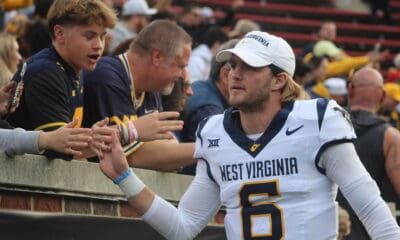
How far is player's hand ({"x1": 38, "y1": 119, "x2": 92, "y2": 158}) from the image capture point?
193 inches

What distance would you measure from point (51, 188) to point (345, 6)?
18583 mm

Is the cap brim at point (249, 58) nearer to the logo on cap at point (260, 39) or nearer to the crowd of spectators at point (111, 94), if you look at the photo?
the logo on cap at point (260, 39)

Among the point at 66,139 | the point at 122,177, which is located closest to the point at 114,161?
the point at 122,177

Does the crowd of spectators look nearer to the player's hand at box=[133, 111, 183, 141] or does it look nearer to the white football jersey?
the player's hand at box=[133, 111, 183, 141]

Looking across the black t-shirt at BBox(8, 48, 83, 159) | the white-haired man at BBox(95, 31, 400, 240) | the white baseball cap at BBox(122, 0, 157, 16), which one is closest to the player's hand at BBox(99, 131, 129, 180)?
the white-haired man at BBox(95, 31, 400, 240)

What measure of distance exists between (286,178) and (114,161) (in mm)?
737

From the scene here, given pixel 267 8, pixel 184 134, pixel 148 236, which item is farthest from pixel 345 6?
pixel 148 236

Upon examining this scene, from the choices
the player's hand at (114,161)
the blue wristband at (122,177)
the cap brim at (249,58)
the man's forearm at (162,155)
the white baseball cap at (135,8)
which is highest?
the white baseball cap at (135,8)

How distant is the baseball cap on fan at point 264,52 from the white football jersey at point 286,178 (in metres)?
0.22

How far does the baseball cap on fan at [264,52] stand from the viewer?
4.93 meters

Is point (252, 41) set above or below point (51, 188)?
above

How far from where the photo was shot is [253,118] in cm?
498

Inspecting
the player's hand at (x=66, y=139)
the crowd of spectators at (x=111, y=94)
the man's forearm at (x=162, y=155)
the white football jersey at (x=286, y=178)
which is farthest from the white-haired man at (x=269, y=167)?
the man's forearm at (x=162, y=155)

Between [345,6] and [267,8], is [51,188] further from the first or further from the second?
[345,6]
